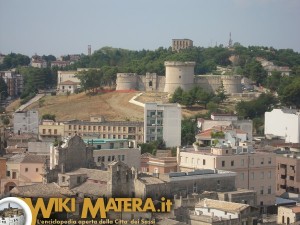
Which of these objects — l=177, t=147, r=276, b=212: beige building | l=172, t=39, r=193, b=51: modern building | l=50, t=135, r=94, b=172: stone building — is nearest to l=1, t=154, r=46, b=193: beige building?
l=50, t=135, r=94, b=172: stone building

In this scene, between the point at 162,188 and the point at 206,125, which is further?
the point at 206,125

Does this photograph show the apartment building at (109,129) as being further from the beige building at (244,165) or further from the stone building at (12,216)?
the stone building at (12,216)

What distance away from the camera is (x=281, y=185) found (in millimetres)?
20844

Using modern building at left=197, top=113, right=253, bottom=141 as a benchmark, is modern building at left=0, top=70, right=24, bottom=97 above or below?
above

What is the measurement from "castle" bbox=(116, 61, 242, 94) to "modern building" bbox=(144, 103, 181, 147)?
10125 mm

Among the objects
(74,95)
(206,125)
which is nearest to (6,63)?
(74,95)

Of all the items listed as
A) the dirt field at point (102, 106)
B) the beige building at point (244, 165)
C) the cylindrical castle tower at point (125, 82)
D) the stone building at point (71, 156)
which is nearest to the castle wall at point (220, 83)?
the dirt field at point (102, 106)

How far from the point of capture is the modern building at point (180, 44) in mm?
51781

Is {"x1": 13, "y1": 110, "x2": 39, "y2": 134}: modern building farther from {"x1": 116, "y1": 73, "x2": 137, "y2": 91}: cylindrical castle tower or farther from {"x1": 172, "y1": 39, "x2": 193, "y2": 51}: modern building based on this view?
{"x1": 172, "y1": 39, "x2": 193, "y2": 51}: modern building

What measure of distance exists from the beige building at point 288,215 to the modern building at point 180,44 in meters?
36.3

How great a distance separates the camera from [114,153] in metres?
18.9

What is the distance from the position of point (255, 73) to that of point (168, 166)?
23.2 metres

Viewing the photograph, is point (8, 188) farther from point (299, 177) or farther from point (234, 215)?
point (299, 177)

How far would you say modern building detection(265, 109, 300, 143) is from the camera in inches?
1039
